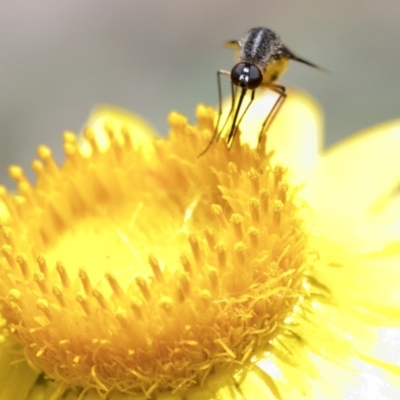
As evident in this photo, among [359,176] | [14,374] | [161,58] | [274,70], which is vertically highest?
[274,70]

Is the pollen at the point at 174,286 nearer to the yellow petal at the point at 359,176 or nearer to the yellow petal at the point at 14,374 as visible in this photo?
the yellow petal at the point at 14,374

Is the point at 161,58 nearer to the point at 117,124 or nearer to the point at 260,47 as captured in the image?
the point at 117,124

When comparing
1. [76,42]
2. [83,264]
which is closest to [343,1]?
[76,42]

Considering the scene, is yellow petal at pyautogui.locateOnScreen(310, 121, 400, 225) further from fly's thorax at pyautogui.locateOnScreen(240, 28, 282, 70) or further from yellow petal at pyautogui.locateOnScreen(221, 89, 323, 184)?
fly's thorax at pyautogui.locateOnScreen(240, 28, 282, 70)

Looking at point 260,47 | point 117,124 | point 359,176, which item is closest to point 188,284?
point 260,47

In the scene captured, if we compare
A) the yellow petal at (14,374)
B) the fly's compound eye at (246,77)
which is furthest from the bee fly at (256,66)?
the yellow petal at (14,374)

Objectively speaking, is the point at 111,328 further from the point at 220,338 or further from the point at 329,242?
the point at 329,242
